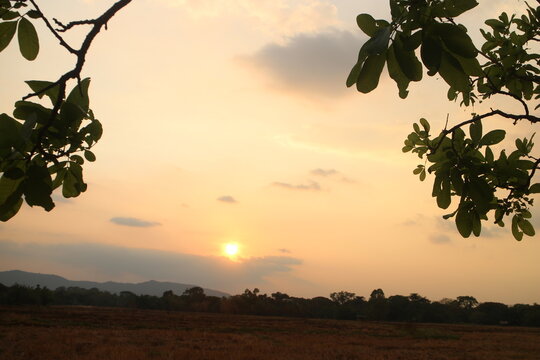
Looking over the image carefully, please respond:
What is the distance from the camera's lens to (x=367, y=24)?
972mm

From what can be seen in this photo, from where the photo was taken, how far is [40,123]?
1137 millimetres

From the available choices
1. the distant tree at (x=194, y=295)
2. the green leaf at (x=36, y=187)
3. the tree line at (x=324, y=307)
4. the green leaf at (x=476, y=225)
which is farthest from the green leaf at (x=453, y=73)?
the distant tree at (x=194, y=295)

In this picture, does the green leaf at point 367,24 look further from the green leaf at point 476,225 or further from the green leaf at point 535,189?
the green leaf at point 535,189

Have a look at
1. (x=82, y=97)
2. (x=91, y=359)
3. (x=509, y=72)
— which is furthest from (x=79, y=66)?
(x=91, y=359)

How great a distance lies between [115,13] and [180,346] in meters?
25.1

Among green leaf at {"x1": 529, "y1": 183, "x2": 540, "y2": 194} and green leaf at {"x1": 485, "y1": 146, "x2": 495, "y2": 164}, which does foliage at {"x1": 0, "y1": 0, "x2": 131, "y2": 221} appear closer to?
green leaf at {"x1": 485, "y1": 146, "x2": 495, "y2": 164}

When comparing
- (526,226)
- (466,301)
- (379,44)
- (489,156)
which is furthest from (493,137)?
(466,301)

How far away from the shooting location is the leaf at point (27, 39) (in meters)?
1.15

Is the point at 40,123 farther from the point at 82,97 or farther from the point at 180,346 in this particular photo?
the point at 180,346

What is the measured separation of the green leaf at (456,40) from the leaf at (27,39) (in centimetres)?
106

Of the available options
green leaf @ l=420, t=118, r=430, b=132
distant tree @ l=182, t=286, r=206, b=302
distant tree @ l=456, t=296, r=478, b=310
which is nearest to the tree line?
distant tree @ l=182, t=286, r=206, b=302

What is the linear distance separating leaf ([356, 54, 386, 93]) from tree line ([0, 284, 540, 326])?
72.5 metres

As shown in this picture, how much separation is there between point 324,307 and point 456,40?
254 ft

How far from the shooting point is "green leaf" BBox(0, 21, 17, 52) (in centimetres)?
112
